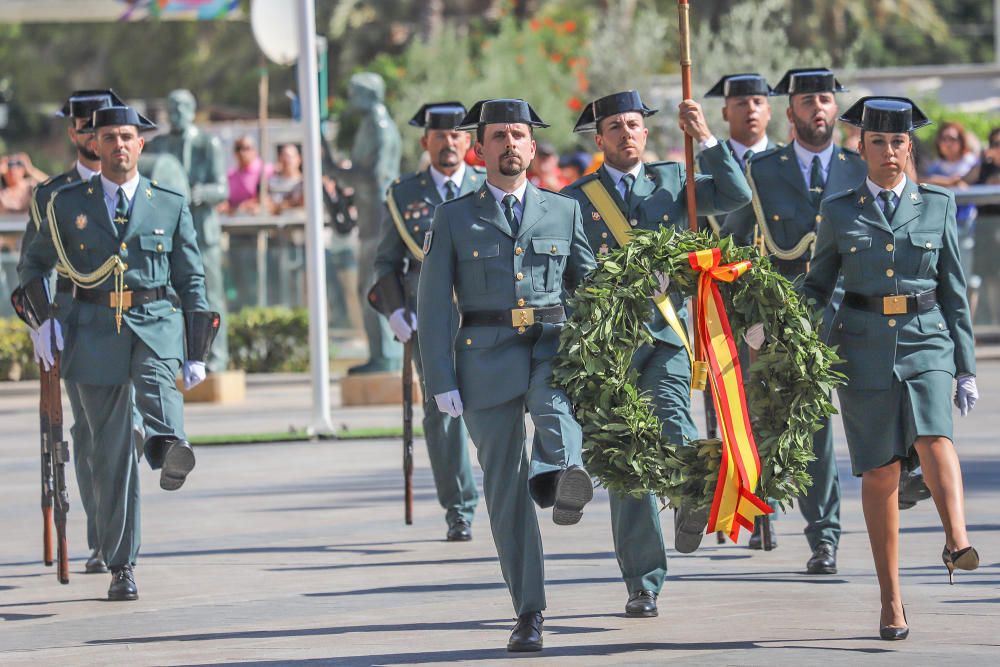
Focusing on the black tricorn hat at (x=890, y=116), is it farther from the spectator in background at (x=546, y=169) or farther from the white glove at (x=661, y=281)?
the spectator in background at (x=546, y=169)

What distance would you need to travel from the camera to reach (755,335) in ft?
28.6

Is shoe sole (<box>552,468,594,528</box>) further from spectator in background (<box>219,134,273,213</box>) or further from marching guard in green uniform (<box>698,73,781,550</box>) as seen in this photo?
spectator in background (<box>219,134,273,213</box>)

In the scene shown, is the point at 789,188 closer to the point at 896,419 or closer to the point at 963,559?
the point at 896,419

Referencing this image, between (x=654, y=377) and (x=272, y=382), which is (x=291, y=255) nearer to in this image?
(x=272, y=382)

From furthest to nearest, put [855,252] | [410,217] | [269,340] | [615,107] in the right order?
[269,340]
[410,217]
[615,107]
[855,252]

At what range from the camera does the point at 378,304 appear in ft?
39.7

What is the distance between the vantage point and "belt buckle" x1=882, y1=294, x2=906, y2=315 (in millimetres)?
8680

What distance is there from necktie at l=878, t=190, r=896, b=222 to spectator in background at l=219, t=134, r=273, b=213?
→ 15.9 meters

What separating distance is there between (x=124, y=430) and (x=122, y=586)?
2.40 ft

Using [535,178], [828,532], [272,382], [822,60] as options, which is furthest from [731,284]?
[822,60]

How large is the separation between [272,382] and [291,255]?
1.47 meters

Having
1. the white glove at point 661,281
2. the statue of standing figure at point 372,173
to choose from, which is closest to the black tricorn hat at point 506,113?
the white glove at point 661,281

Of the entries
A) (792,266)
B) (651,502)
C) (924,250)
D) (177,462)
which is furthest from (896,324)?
(177,462)

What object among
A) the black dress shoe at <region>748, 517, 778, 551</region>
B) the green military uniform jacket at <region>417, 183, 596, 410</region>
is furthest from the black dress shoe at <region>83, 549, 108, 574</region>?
the black dress shoe at <region>748, 517, 778, 551</region>
